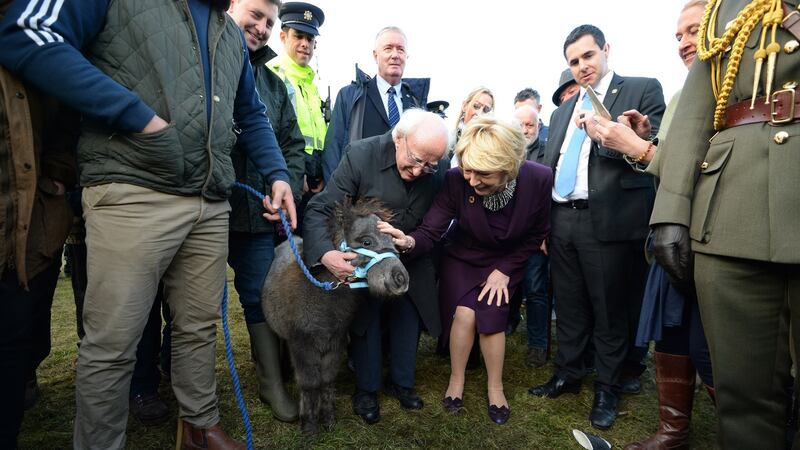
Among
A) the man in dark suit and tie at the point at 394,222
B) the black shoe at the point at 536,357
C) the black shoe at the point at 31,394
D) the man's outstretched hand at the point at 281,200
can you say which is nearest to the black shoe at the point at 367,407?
the man in dark suit and tie at the point at 394,222

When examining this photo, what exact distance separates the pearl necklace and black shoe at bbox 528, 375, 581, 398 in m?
1.64

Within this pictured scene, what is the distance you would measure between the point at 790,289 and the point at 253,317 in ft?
10.9

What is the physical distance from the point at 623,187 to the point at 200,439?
3.47 metres

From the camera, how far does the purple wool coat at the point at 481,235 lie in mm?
3717

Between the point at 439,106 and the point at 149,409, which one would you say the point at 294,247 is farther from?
the point at 439,106

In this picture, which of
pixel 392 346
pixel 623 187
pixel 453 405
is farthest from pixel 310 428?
pixel 623 187

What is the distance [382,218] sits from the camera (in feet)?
11.3

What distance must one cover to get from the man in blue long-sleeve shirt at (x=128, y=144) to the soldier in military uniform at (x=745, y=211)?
2382mm

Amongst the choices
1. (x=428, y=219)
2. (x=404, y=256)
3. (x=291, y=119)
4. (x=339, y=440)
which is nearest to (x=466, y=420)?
(x=339, y=440)

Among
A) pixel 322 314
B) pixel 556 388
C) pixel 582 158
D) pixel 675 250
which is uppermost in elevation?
pixel 582 158

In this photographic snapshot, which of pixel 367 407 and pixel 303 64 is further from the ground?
pixel 303 64

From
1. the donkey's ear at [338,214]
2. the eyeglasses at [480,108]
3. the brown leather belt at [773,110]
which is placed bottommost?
the donkey's ear at [338,214]

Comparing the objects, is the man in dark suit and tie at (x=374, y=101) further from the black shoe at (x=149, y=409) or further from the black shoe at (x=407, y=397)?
the black shoe at (x=149, y=409)

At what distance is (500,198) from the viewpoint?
3.75 metres
